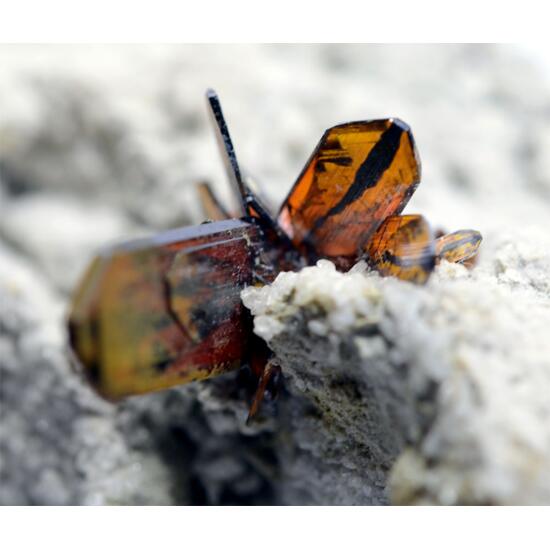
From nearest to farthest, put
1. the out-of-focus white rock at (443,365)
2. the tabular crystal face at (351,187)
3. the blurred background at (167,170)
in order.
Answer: the out-of-focus white rock at (443,365) < the tabular crystal face at (351,187) < the blurred background at (167,170)

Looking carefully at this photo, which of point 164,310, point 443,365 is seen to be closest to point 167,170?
point 164,310

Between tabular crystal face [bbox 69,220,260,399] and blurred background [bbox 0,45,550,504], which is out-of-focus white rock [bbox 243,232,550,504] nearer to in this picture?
tabular crystal face [bbox 69,220,260,399]

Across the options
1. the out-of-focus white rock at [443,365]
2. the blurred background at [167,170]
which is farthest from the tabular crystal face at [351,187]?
the blurred background at [167,170]

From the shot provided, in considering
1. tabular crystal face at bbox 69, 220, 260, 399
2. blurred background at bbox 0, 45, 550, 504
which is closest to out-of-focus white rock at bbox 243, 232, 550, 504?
tabular crystal face at bbox 69, 220, 260, 399

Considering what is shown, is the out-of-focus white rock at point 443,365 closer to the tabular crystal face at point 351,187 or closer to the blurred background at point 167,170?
the tabular crystal face at point 351,187

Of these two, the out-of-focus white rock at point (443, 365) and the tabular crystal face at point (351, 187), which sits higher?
the tabular crystal face at point (351, 187)

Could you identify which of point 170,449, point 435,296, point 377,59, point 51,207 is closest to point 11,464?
point 170,449

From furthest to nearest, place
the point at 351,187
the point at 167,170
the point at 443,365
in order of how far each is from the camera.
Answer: the point at 167,170, the point at 351,187, the point at 443,365

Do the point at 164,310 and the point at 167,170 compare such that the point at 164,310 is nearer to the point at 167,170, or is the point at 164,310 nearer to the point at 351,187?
the point at 351,187
